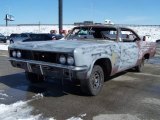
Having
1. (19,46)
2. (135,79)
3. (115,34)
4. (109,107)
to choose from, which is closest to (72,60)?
(109,107)

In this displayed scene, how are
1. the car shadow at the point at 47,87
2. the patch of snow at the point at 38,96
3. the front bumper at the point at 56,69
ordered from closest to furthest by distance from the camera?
the front bumper at the point at 56,69, the patch of snow at the point at 38,96, the car shadow at the point at 47,87

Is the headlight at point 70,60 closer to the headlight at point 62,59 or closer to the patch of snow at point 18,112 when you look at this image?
the headlight at point 62,59

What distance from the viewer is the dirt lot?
4.99m

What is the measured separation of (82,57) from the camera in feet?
18.1

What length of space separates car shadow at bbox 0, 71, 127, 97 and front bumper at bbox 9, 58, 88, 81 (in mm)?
684

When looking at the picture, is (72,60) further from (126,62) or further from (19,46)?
(126,62)

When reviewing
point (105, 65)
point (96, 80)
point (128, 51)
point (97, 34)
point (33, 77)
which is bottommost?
point (33, 77)

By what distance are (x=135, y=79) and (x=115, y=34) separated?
5.99ft

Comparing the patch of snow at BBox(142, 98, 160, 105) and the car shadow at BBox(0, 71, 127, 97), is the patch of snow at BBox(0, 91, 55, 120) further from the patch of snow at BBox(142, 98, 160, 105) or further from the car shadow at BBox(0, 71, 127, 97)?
the patch of snow at BBox(142, 98, 160, 105)

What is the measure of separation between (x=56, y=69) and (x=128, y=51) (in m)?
2.73

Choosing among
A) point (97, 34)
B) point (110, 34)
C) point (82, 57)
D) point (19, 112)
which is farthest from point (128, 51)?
point (19, 112)

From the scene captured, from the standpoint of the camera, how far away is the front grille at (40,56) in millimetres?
5875

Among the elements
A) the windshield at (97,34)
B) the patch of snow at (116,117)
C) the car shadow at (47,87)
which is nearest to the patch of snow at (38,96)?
the car shadow at (47,87)

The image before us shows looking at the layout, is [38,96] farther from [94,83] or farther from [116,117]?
[116,117]
